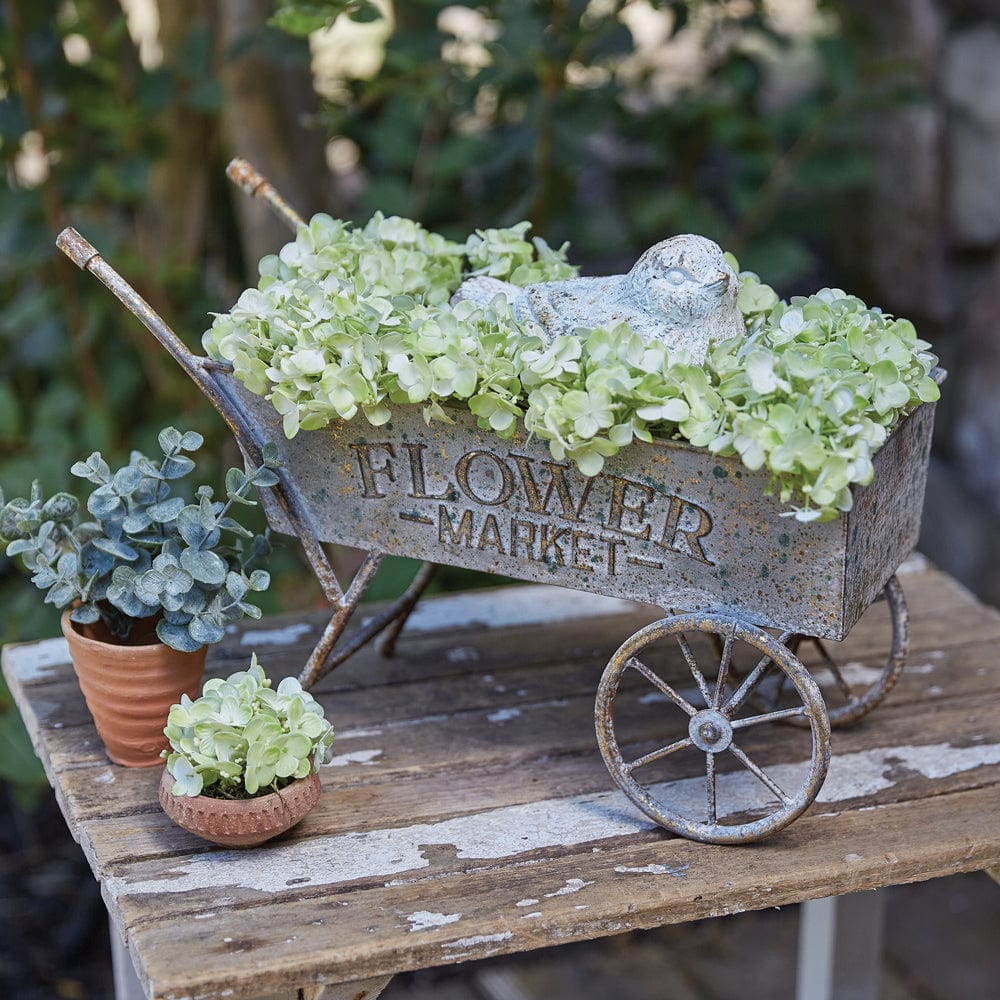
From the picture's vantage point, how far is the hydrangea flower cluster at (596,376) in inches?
50.7

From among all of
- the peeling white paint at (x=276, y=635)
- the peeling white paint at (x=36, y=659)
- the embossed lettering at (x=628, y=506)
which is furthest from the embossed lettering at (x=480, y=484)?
the peeling white paint at (x=36, y=659)

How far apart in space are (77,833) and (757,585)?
762 millimetres

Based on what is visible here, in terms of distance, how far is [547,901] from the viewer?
132 centimetres

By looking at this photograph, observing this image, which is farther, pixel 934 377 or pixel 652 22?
pixel 652 22

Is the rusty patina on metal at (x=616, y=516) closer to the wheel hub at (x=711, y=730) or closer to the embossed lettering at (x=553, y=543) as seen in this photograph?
the embossed lettering at (x=553, y=543)

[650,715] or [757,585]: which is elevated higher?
[757,585]

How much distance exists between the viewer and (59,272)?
277 centimetres

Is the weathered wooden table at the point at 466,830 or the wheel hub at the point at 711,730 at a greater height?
the wheel hub at the point at 711,730

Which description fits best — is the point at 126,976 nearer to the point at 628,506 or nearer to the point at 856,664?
the point at 628,506

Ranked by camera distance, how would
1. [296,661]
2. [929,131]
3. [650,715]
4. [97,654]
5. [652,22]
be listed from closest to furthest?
[97,654], [650,715], [296,661], [929,131], [652,22]

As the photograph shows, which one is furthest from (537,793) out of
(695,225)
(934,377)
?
(695,225)

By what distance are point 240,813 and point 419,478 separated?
1.31ft

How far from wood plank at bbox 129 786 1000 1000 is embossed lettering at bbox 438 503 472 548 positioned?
1.14 feet

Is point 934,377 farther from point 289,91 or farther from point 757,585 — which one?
point 289,91
